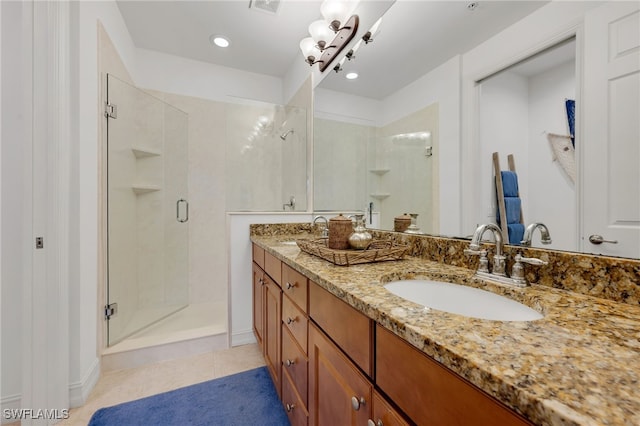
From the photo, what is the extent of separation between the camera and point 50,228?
1218 millimetres

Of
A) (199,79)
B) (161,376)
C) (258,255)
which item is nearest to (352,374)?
(258,255)

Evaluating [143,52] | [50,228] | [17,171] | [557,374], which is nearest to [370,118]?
[557,374]

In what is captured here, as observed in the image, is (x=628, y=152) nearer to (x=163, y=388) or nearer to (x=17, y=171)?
(x=163, y=388)

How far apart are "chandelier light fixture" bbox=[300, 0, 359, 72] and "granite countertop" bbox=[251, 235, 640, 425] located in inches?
64.8

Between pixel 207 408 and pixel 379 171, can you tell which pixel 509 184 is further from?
pixel 207 408

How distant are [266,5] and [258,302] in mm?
2080

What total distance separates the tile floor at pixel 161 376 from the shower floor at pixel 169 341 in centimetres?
5

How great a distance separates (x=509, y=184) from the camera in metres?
0.81

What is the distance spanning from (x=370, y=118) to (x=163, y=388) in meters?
1.96

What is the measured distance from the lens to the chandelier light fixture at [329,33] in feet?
5.37

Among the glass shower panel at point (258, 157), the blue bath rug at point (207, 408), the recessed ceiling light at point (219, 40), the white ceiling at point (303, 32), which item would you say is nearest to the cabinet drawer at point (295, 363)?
the blue bath rug at point (207, 408)

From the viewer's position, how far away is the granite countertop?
277mm

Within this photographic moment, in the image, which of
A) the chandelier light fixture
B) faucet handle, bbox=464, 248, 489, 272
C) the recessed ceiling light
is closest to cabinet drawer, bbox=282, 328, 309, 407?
faucet handle, bbox=464, 248, 489, 272

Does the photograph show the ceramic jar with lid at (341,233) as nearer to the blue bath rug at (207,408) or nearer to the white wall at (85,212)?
the blue bath rug at (207,408)
